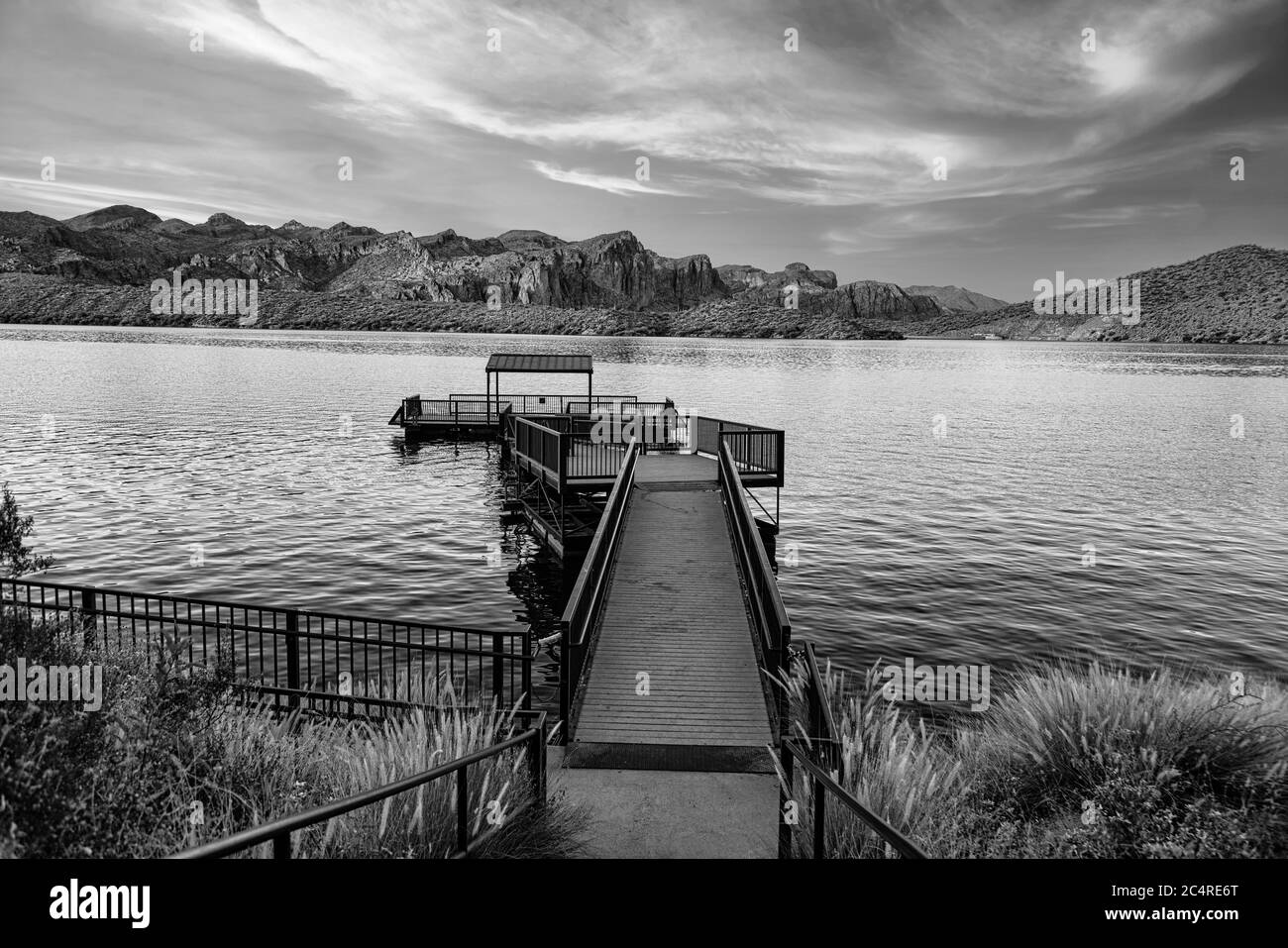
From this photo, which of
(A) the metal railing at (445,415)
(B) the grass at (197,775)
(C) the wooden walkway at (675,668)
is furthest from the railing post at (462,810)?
(A) the metal railing at (445,415)

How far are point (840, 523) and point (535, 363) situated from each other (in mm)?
22515

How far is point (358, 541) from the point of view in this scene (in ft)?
84.2

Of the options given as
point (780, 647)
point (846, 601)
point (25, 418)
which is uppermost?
point (25, 418)

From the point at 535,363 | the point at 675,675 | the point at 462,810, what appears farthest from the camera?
the point at 535,363

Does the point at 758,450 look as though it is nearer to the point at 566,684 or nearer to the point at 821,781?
the point at 566,684

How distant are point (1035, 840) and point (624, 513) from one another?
41.7ft

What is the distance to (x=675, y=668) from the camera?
37.7ft

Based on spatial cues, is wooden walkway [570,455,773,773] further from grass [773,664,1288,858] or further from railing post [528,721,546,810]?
grass [773,664,1288,858]

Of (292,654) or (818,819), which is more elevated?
(292,654)

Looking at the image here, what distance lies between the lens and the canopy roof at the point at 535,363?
145 feet

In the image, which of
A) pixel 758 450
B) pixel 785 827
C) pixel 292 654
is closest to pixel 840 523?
pixel 758 450

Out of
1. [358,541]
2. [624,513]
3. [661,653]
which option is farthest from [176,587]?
[661,653]

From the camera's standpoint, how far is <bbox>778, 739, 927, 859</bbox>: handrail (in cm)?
436
